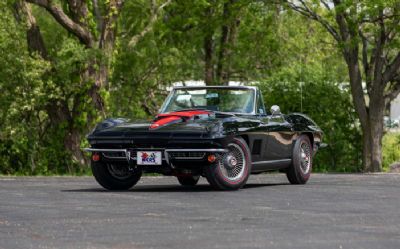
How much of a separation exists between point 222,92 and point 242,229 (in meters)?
6.03

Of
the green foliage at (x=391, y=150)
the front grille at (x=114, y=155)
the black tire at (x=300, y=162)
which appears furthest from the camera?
the green foliage at (x=391, y=150)

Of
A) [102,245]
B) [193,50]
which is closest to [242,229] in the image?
[102,245]

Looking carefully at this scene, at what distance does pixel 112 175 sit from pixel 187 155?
1.47 m

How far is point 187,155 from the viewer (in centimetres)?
1352

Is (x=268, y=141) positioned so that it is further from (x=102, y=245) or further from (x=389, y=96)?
(x=389, y=96)

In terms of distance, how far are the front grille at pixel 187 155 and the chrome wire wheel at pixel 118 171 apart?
117 centimetres

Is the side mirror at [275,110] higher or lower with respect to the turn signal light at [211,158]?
higher

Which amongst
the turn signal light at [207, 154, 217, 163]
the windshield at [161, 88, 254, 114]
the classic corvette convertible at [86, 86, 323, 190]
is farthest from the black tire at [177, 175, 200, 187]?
the turn signal light at [207, 154, 217, 163]

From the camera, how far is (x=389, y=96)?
28703 millimetres

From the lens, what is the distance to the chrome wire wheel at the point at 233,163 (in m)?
13.6

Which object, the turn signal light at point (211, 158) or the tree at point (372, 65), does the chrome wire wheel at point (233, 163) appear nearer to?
the turn signal light at point (211, 158)

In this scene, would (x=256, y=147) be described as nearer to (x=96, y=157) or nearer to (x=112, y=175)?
(x=112, y=175)

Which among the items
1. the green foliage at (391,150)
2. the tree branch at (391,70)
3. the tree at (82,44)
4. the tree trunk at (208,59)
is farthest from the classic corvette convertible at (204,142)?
the tree trunk at (208,59)

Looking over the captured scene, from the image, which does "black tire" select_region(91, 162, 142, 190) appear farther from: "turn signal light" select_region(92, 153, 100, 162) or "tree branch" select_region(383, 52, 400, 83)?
"tree branch" select_region(383, 52, 400, 83)
